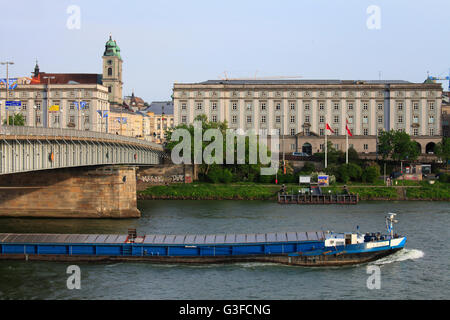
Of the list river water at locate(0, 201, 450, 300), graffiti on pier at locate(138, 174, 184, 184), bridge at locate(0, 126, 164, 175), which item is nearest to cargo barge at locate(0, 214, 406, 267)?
river water at locate(0, 201, 450, 300)

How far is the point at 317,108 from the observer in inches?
6176

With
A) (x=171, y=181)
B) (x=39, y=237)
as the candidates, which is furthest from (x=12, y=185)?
(x=171, y=181)

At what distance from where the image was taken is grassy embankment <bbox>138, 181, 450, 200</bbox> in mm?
112938

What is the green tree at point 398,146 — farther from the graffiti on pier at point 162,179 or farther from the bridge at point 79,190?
the bridge at point 79,190

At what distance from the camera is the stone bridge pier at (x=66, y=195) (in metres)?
87.8

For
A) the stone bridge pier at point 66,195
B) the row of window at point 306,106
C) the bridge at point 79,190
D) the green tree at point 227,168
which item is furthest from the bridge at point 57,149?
the row of window at point 306,106

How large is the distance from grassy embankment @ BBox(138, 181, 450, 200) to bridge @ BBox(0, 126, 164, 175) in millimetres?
13641

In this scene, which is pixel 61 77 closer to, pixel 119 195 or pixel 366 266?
pixel 119 195

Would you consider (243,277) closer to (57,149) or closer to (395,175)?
(57,149)

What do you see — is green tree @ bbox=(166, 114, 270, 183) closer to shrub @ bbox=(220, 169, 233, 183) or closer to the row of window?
shrub @ bbox=(220, 169, 233, 183)

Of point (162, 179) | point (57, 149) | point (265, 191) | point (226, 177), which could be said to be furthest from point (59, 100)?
point (57, 149)

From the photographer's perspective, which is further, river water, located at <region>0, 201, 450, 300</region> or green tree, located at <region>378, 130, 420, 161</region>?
green tree, located at <region>378, 130, 420, 161</region>
